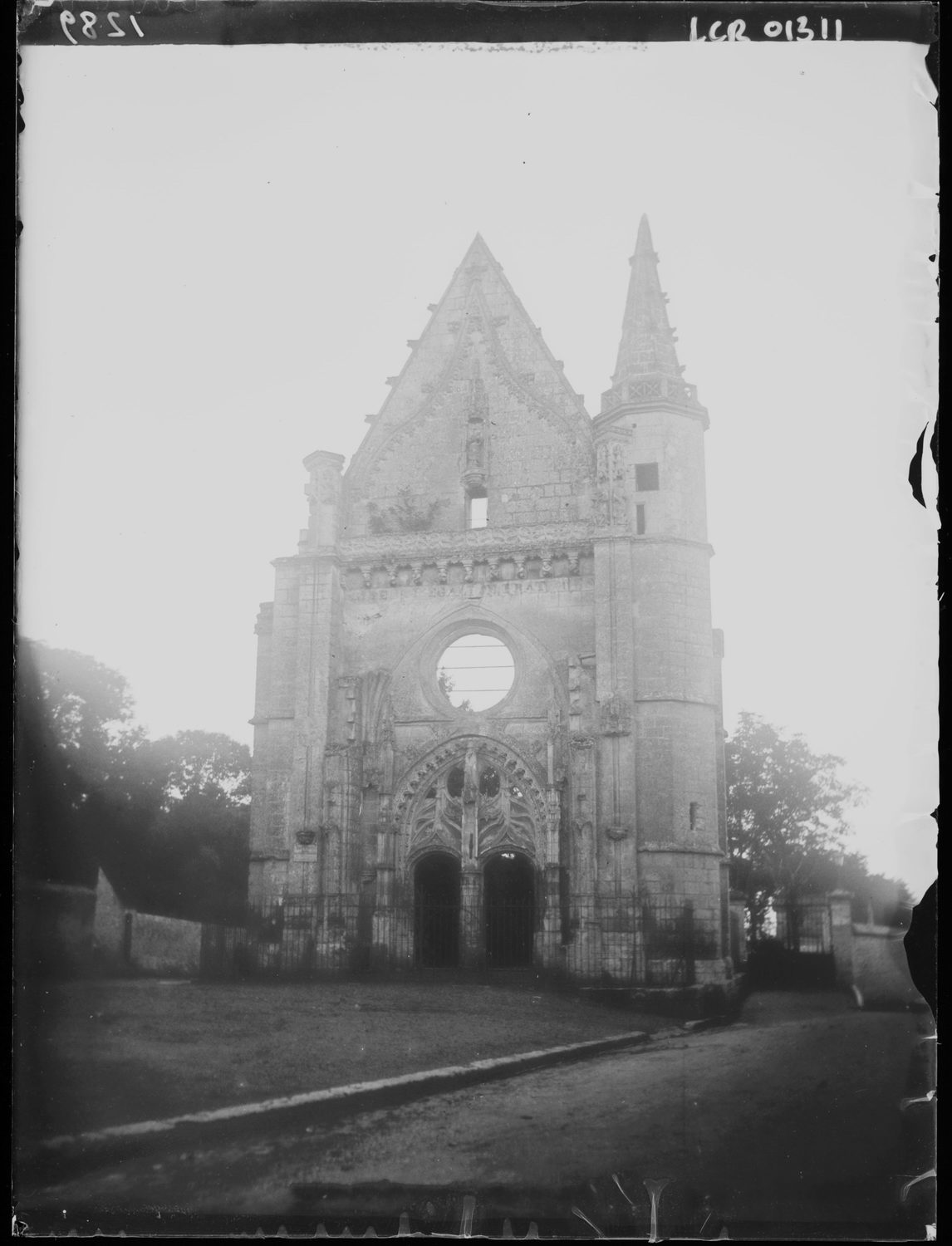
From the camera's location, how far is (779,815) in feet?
44.0

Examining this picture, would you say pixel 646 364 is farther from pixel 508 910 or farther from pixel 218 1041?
pixel 218 1041

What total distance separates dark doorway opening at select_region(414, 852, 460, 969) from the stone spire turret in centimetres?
765

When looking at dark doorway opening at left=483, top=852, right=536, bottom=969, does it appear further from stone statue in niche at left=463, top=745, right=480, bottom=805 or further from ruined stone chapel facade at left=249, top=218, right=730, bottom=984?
stone statue in niche at left=463, top=745, right=480, bottom=805

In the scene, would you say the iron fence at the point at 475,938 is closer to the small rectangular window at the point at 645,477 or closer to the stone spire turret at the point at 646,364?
the small rectangular window at the point at 645,477

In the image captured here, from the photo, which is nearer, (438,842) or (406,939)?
(406,939)

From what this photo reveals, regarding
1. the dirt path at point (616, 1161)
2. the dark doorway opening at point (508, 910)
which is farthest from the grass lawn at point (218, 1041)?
the dark doorway opening at point (508, 910)

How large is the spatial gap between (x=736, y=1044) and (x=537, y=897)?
13.8 feet

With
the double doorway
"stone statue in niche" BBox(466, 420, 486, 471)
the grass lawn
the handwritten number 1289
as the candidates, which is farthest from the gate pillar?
the handwritten number 1289

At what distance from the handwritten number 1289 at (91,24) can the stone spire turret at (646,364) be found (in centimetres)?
807

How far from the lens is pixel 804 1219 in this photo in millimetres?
9844

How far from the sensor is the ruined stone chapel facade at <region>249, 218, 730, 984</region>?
1485 centimetres

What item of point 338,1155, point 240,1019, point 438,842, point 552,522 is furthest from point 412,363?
point 338,1155
